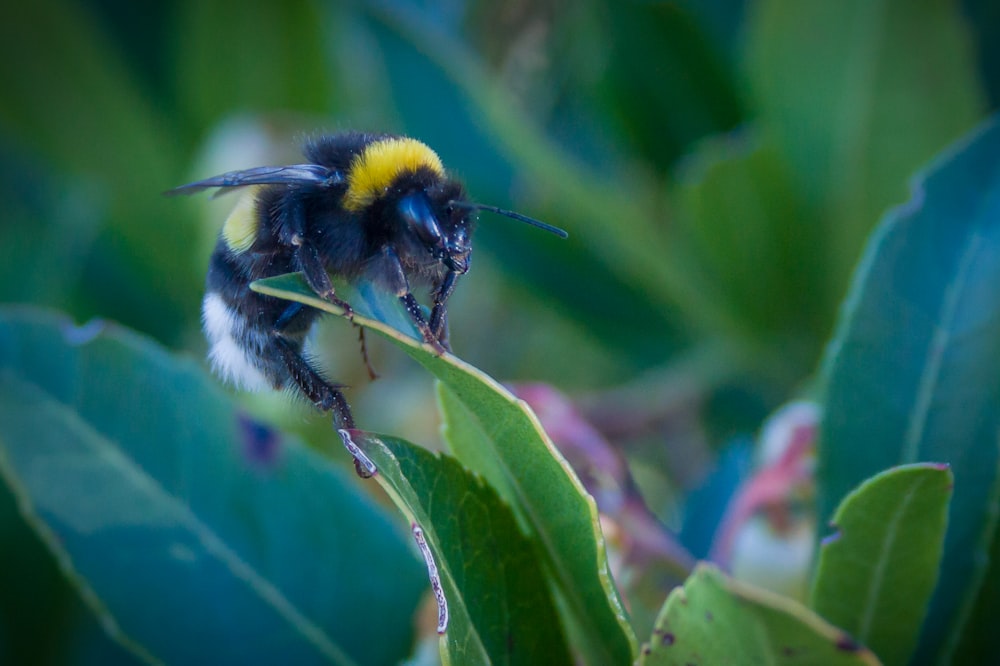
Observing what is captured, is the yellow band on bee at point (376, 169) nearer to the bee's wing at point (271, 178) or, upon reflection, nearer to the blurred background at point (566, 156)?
the bee's wing at point (271, 178)

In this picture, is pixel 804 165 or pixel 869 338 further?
pixel 804 165

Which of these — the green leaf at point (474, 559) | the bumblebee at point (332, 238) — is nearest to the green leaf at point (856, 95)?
the bumblebee at point (332, 238)

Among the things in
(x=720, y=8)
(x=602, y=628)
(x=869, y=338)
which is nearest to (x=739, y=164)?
(x=720, y=8)

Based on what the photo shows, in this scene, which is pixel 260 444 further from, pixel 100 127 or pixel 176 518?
pixel 100 127

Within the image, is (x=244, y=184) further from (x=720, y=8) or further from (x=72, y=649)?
(x=720, y=8)

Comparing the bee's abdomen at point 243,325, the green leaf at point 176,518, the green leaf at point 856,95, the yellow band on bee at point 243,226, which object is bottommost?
the green leaf at point 176,518

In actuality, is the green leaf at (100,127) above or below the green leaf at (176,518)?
above

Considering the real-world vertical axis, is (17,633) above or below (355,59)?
below
